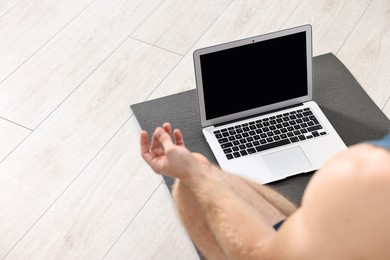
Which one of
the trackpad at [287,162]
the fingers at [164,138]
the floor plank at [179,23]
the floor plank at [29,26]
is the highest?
the floor plank at [179,23]

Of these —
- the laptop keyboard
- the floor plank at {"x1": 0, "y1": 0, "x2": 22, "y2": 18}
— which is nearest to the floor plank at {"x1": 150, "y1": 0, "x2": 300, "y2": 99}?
the laptop keyboard

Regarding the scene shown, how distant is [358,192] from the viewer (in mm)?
711

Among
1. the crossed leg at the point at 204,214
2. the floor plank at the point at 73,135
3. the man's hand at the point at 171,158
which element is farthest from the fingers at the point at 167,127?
the floor plank at the point at 73,135

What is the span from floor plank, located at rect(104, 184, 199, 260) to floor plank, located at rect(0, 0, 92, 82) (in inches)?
31.9

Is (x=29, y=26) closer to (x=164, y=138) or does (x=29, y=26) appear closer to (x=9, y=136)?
(x=9, y=136)

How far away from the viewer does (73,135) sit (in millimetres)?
1888

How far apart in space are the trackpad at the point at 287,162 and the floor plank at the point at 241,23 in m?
0.61

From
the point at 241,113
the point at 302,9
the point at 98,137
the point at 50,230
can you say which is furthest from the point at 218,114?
the point at 302,9

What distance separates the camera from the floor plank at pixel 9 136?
1.86m

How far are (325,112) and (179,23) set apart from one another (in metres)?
0.79

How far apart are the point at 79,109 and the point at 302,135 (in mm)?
805

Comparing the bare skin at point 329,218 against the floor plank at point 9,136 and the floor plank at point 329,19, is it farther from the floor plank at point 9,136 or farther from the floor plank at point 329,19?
the floor plank at point 329,19

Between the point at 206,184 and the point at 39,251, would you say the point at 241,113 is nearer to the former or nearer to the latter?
the point at 206,184

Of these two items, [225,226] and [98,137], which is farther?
[98,137]
